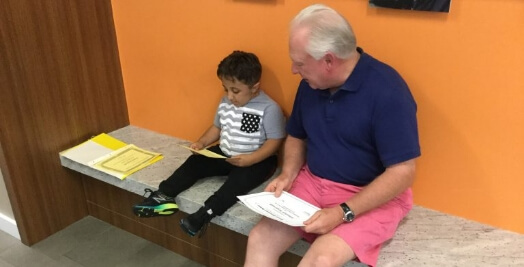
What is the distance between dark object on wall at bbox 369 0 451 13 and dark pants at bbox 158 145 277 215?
77 cm

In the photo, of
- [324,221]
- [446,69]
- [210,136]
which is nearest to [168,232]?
[210,136]

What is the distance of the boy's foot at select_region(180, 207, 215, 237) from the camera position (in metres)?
1.70

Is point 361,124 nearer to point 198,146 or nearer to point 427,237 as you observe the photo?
point 427,237

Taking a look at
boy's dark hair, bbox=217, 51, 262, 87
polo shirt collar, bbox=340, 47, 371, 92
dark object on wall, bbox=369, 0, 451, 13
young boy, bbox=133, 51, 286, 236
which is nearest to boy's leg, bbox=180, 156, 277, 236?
young boy, bbox=133, 51, 286, 236

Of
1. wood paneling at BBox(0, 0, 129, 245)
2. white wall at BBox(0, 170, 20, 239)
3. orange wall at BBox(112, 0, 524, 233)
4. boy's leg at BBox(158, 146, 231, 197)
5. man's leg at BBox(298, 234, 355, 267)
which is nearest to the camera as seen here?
man's leg at BBox(298, 234, 355, 267)

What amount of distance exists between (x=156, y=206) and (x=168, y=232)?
0.43 meters

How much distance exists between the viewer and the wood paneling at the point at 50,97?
1.99 metres

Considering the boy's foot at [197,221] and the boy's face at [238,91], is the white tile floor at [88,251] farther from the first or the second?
the boy's face at [238,91]

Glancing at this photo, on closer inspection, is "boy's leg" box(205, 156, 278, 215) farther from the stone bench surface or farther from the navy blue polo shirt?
the navy blue polo shirt

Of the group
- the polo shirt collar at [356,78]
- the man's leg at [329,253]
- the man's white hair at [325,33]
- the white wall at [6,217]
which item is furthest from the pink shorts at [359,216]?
the white wall at [6,217]

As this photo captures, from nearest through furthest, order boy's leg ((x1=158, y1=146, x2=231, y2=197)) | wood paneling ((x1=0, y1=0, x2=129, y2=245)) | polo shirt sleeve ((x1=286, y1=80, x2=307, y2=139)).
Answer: polo shirt sleeve ((x1=286, y1=80, x2=307, y2=139)) → boy's leg ((x1=158, y1=146, x2=231, y2=197)) → wood paneling ((x1=0, y1=0, x2=129, y2=245))

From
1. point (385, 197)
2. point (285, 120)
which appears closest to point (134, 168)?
point (285, 120)

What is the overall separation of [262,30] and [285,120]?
1.24ft

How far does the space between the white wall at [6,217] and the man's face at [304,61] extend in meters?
1.63
